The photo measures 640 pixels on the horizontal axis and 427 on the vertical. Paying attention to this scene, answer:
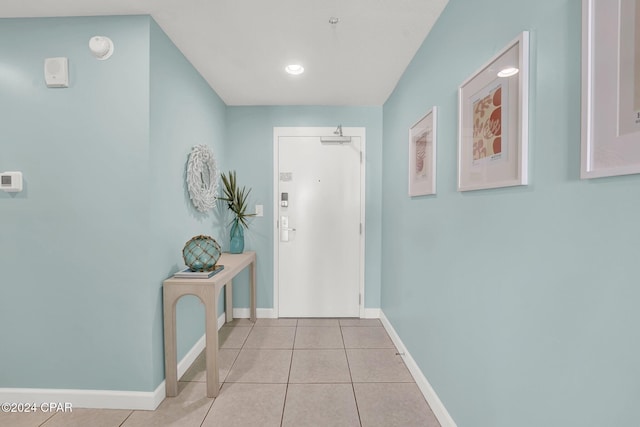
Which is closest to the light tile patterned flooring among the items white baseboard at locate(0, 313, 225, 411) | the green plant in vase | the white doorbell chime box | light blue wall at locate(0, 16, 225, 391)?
white baseboard at locate(0, 313, 225, 411)

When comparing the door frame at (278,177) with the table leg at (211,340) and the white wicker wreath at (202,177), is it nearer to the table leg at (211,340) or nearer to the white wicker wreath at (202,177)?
the white wicker wreath at (202,177)

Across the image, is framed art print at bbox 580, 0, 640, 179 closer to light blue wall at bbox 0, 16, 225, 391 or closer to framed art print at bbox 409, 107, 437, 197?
framed art print at bbox 409, 107, 437, 197

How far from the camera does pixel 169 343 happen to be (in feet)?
6.32

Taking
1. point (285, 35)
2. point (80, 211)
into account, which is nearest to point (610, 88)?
point (285, 35)

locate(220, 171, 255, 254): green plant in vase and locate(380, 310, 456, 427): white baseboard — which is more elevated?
locate(220, 171, 255, 254): green plant in vase

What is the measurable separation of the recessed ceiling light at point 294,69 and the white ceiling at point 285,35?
5 cm

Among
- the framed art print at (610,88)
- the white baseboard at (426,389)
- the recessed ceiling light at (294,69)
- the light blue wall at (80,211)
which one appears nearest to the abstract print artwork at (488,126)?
the framed art print at (610,88)

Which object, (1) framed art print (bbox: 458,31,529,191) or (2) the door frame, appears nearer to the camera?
(1) framed art print (bbox: 458,31,529,191)

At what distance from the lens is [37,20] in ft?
6.00

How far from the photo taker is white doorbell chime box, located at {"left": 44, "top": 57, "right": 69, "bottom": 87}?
180 centimetres

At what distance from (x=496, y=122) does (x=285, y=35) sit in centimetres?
148

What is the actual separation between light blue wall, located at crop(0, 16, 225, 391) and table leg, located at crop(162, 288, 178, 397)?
3.0 inches

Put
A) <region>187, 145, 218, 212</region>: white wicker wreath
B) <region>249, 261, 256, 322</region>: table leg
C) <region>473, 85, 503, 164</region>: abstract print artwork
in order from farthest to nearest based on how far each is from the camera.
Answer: <region>249, 261, 256, 322</region>: table leg < <region>187, 145, 218, 212</region>: white wicker wreath < <region>473, 85, 503, 164</region>: abstract print artwork

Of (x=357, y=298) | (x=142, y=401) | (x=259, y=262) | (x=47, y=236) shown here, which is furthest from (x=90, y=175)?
(x=357, y=298)
